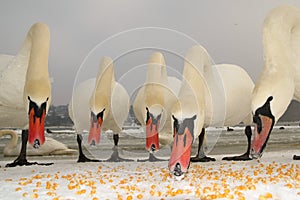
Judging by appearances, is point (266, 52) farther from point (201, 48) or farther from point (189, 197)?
point (189, 197)

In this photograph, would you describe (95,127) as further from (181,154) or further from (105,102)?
(181,154)

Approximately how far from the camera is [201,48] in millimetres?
5707

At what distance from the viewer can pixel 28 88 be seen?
15.6 feet

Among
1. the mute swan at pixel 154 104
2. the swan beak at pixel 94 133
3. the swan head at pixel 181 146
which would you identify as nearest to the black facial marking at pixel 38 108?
the swan beak at pixel 94 133

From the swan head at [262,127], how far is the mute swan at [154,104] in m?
1.38

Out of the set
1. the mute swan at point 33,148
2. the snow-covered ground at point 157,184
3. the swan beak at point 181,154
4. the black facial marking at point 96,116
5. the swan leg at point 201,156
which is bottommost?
the mute swan at point 33,148

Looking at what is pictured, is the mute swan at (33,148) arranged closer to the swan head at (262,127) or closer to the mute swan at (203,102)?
the mute swan at (203,102)

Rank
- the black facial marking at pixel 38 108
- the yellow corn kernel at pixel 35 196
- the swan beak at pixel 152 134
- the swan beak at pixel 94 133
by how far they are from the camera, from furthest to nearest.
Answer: the swan beak at pixel 94 133 → the swan beak at pixel 152 134 → the black facial marking at pixel 38 108 → the yellow corn kernel at pixel 35 196

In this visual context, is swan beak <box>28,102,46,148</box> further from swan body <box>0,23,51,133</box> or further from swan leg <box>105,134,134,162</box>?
swan leg <box>105,134,134,162</box>

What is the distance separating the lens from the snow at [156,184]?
3348 millimetres

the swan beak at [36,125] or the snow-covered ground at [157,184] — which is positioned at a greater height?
the swan beak at [36,125]

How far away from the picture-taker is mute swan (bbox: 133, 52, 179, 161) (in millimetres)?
5137

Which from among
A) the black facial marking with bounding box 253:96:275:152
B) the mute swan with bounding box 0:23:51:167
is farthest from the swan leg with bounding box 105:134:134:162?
the black facial marking with bounding box 253:96:275:152

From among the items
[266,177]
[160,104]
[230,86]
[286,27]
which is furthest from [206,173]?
[230,86]
